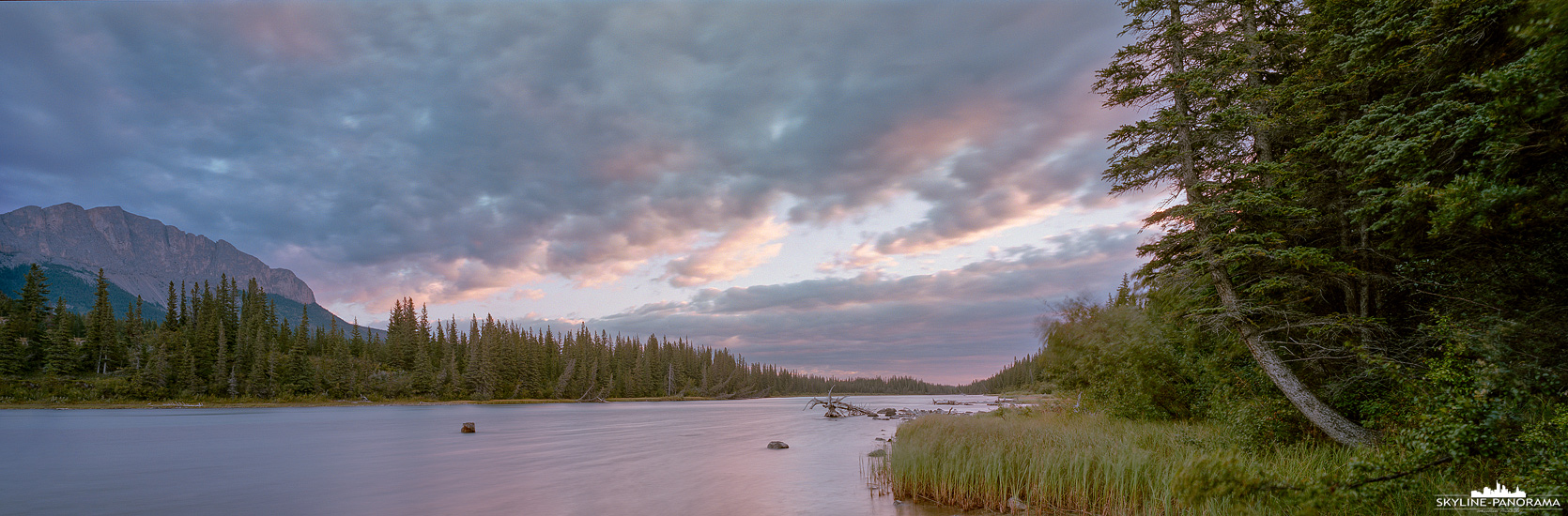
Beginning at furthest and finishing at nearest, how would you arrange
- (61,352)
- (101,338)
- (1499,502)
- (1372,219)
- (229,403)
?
(101,338)
(229,403)
(61,352)
(1372,219)
(1499,502)

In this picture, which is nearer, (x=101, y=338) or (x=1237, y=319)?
(x=1237, y=319)

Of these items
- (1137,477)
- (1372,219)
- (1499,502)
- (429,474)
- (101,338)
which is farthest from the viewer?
(101,338)

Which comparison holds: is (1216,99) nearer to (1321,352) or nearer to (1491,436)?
(1321,352)

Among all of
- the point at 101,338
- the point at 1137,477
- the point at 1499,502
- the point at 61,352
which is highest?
the point at 101,338

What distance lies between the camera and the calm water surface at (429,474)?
58.2ft

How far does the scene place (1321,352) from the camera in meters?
15.7

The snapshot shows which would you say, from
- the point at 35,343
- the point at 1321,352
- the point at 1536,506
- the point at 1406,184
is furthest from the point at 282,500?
the point at 35,343

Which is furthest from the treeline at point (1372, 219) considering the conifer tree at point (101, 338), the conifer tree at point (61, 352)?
the conifer tree at point (101, 338)

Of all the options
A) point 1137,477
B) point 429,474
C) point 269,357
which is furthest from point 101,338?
point 1137,477

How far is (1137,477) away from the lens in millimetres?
13141

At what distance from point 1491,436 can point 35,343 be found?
520 feet

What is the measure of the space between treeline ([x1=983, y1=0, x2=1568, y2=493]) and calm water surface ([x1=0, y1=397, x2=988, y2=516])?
32.7 feet

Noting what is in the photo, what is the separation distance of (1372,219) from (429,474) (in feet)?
106

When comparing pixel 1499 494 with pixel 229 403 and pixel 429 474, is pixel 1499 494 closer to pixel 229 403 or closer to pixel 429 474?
pixel 429 474
